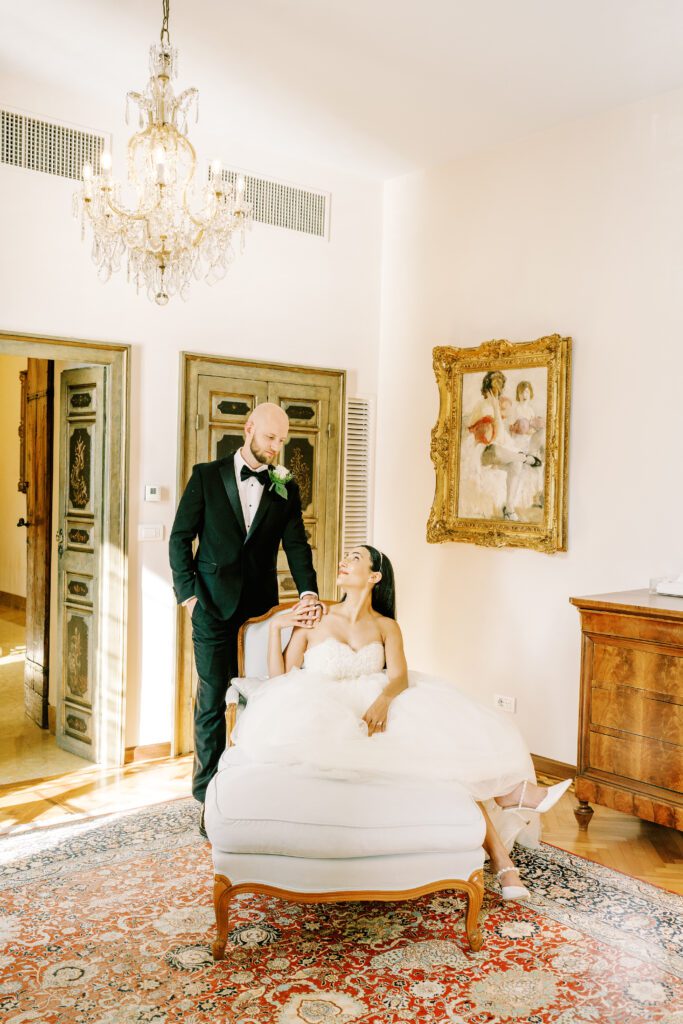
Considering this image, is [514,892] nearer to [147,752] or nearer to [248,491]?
[248,491]

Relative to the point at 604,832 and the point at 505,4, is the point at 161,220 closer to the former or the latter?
the point at 505,4

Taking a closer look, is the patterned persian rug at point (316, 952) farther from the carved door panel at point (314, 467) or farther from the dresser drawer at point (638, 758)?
the carved door panel at point (314, 467)

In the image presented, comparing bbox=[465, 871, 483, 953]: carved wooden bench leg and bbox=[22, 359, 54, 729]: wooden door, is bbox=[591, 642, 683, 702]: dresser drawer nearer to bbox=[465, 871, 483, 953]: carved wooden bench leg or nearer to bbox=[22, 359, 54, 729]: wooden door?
bbox=[465, 871, 483, 953]: carved wooden bench leg

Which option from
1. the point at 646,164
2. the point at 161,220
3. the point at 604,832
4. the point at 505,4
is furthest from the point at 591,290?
the point at 604,832

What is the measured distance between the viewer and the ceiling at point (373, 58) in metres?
3.65

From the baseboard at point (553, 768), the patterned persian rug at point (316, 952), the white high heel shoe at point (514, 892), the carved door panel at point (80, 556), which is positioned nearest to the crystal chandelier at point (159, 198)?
the carved door panel at point (80, 556)

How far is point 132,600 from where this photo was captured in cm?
484

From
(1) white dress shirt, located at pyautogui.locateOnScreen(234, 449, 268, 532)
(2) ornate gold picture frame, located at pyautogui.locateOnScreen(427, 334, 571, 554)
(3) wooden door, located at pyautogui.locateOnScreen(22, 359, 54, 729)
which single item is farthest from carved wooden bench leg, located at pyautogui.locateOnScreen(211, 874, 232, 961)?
(3) wooden door, located at pyautogui.locateOnScreen(22, 359, 54, 729)

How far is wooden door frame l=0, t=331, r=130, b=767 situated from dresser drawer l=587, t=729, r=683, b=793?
8.25 ft

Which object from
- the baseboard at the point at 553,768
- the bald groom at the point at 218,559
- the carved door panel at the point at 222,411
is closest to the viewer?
the bald groom at the point at 218,559

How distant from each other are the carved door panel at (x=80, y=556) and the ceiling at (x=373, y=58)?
1.58 metres

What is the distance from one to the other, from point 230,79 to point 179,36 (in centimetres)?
46

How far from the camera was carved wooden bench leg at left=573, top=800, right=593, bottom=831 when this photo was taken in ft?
13.1

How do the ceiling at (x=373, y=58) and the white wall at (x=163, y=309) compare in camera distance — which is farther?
the white wall at (x=163, y=309)
